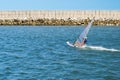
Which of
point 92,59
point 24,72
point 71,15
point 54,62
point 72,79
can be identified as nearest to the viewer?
point 72,79

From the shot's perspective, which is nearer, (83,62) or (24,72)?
(24,72)

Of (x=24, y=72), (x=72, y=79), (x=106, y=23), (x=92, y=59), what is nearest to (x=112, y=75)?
(x=72, y=79)

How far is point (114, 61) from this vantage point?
28.4 metres

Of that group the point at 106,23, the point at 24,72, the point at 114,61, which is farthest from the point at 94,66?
the point at 106,23

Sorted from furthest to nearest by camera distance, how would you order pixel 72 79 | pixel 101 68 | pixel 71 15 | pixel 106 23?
pixel 71 15 → pixel 106 23 → pixel 101 68 → pixel 72 79

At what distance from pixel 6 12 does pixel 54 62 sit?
11042 cm

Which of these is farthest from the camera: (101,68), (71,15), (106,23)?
(71,15)

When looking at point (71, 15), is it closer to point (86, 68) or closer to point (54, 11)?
point (54, 11)

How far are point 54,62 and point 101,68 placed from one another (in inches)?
152

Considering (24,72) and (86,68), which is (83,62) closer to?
(86,68)

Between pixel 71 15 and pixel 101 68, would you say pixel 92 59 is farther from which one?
pixel 71 15

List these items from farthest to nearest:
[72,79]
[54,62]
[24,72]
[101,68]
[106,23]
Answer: [106,23] → [54,62] → [101,68] → [24,72] → [72,79]

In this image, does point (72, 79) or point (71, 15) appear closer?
point (72, 79)

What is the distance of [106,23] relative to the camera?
121m
